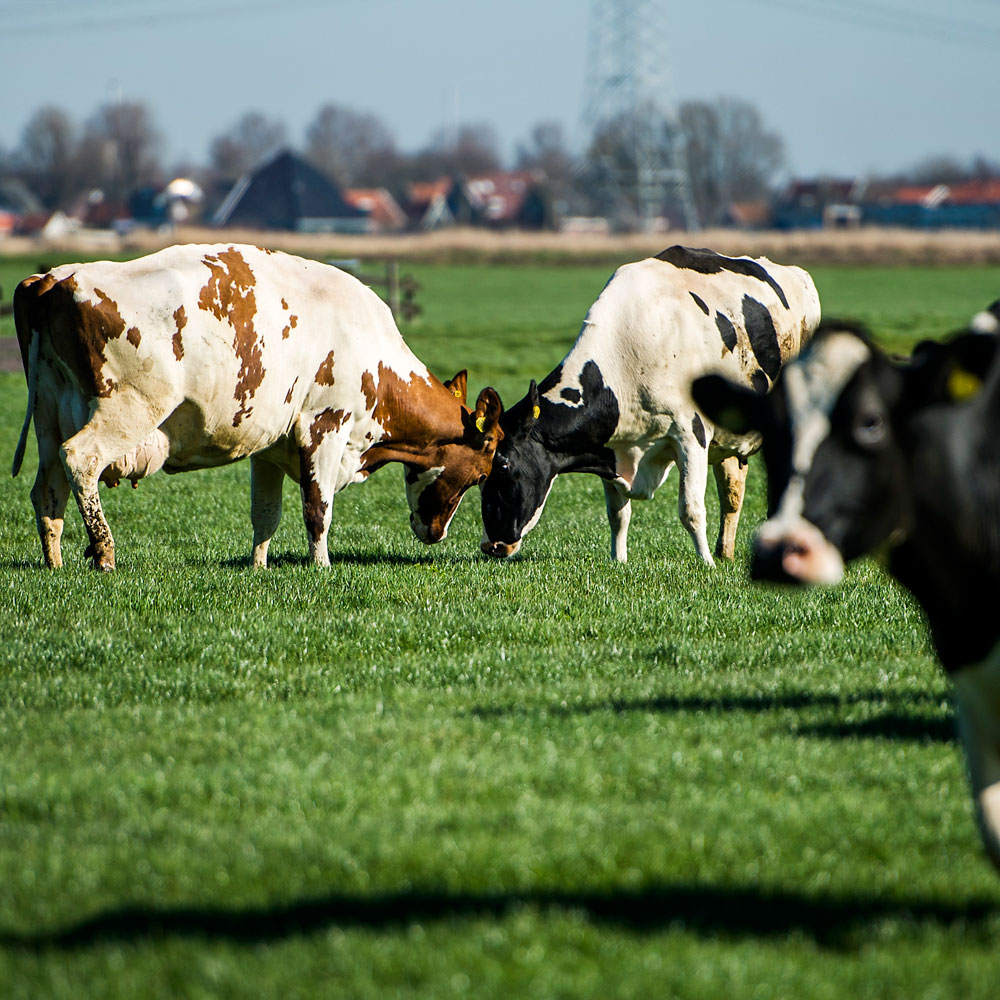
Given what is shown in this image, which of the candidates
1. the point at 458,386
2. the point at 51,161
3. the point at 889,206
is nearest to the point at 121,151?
the point at 51,161

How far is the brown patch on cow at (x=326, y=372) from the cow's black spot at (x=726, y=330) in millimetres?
3005

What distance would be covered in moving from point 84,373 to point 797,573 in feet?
21.8

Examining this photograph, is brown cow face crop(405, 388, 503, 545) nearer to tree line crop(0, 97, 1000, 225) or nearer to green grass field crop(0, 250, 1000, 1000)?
green grass field crop(0, 250, 1000, 1000)

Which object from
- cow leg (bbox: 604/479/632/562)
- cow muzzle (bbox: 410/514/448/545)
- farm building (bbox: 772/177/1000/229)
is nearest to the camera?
cow leg (bbox: 604/479/632/562)

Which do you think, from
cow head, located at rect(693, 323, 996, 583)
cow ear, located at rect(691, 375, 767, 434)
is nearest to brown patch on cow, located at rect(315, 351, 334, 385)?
cow ear, located at rect(691, 375, 767, 434)

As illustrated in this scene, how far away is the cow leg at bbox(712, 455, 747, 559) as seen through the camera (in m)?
11.4

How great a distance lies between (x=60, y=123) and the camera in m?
132

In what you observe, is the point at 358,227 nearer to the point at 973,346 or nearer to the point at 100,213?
the point at 100,213

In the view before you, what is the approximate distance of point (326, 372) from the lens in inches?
401

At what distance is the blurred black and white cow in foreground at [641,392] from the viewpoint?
34.2 ft

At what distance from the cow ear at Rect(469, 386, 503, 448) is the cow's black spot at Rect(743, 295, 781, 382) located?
2081 mm

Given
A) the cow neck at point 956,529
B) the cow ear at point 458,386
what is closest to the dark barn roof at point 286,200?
the cow ear at point 458,386

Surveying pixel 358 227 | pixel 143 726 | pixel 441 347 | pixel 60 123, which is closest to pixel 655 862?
pixel 143 726

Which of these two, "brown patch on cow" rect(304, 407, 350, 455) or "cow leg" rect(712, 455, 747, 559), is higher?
"brown patch on cow" rect(304, 407, 350, 455)
